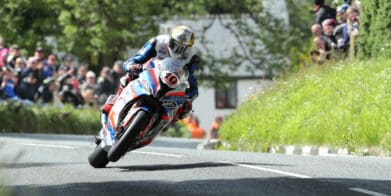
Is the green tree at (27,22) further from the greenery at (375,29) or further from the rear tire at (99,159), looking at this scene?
the rear tire at (99,159)

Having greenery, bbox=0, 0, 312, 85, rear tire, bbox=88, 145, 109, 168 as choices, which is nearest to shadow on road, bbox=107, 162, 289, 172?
rear tire, bbox=88, 145, 109, 168

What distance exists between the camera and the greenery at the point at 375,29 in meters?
A: 24.0

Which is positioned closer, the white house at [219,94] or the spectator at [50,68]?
the spectator at [50,68]

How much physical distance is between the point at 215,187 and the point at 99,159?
10.5 ft

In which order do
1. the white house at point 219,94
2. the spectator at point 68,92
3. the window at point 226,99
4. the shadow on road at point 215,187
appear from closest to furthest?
the shadow on road at point 215,187 < the spectator at point 68,92 < the white house at point 219,94 < the window at point 226,99

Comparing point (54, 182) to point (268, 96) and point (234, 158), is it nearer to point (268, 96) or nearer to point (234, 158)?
point (234, 158)

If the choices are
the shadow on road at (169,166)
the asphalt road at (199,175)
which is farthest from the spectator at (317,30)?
the shadow on road at (169,166)

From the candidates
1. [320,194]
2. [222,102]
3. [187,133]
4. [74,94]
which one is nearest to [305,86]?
[74,94]

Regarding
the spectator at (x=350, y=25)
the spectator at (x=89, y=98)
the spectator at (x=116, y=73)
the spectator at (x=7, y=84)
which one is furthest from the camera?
the spectator at (x=89, y=98)

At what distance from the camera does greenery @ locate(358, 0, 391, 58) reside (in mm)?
23969

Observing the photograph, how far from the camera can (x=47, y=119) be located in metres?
32.3

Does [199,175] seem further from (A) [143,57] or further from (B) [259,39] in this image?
(B) [259,39]

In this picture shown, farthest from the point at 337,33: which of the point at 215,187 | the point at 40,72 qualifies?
the point at 215,187

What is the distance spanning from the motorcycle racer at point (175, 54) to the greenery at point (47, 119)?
1529 cm
